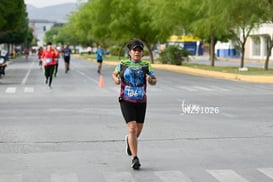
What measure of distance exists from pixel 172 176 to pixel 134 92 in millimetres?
1268

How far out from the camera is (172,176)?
25.8 feet

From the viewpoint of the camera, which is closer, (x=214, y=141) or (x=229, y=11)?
(x=214, y=141)

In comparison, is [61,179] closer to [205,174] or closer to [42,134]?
[205,174]

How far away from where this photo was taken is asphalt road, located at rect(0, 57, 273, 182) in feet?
26.4

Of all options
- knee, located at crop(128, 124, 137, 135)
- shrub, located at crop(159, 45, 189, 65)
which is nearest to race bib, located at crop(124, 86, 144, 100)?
knee, located at crop(128, 124, 137, 135)

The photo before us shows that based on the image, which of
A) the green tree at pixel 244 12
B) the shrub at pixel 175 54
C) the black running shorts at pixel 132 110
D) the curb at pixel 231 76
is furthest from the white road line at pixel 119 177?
the shrub at pixel 175 54

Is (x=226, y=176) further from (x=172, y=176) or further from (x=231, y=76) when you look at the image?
(x=231, y=76)

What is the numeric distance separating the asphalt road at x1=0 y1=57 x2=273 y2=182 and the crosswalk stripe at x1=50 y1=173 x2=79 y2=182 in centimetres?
1

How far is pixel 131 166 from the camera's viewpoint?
8430 millimetres

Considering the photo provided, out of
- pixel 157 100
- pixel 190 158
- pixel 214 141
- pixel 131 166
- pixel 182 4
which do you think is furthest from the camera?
pixel 182 4

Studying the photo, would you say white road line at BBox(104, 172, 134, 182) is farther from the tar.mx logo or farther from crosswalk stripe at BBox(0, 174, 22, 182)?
the tar.mx logo

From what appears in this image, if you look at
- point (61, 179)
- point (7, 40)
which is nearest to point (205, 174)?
point (61, 179)

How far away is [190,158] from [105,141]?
2.08 metres

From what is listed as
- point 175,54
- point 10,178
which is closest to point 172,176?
point 10,178
